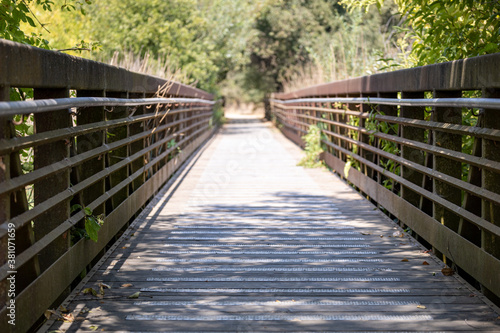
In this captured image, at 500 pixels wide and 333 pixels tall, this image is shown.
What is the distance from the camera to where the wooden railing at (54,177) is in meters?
3.17

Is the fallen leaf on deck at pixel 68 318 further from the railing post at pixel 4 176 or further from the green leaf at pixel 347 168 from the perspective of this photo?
the green leaf at pixel 347 168

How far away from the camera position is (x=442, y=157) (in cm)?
529

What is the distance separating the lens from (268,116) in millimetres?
37312

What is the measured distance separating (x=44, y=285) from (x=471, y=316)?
7.90ft

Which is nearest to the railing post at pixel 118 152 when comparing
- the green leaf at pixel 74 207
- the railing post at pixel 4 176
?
the green leaf at pixel 74 207

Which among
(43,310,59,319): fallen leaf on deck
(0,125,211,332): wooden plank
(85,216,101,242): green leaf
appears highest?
(85,216,101,242): green leaf

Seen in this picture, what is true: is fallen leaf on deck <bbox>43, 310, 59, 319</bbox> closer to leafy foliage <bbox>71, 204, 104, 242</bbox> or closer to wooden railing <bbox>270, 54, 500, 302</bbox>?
leafy foliage <bbox>71, 204, 104, 242</bbox>

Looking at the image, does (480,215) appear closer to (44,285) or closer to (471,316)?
(471,316)

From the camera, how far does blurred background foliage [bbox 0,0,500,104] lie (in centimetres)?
577

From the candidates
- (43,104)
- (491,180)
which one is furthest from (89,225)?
A: (491,180)

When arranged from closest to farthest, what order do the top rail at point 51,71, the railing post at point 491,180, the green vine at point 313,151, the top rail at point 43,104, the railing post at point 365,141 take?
the top rail at point 43,104
the top rail at point 51,71
the railing post at point 491,180
the railing post at point 365,141
the green vine at point 313,151

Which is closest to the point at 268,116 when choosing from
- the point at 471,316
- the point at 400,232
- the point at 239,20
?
the point at 239,20

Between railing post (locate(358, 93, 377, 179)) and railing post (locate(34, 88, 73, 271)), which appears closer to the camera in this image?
railing post (locate(34, 88, 73, 271))

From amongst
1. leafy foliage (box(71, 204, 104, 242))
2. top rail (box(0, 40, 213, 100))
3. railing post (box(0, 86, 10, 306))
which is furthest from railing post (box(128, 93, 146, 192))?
railing post (box(0, 86, 10, 306))
